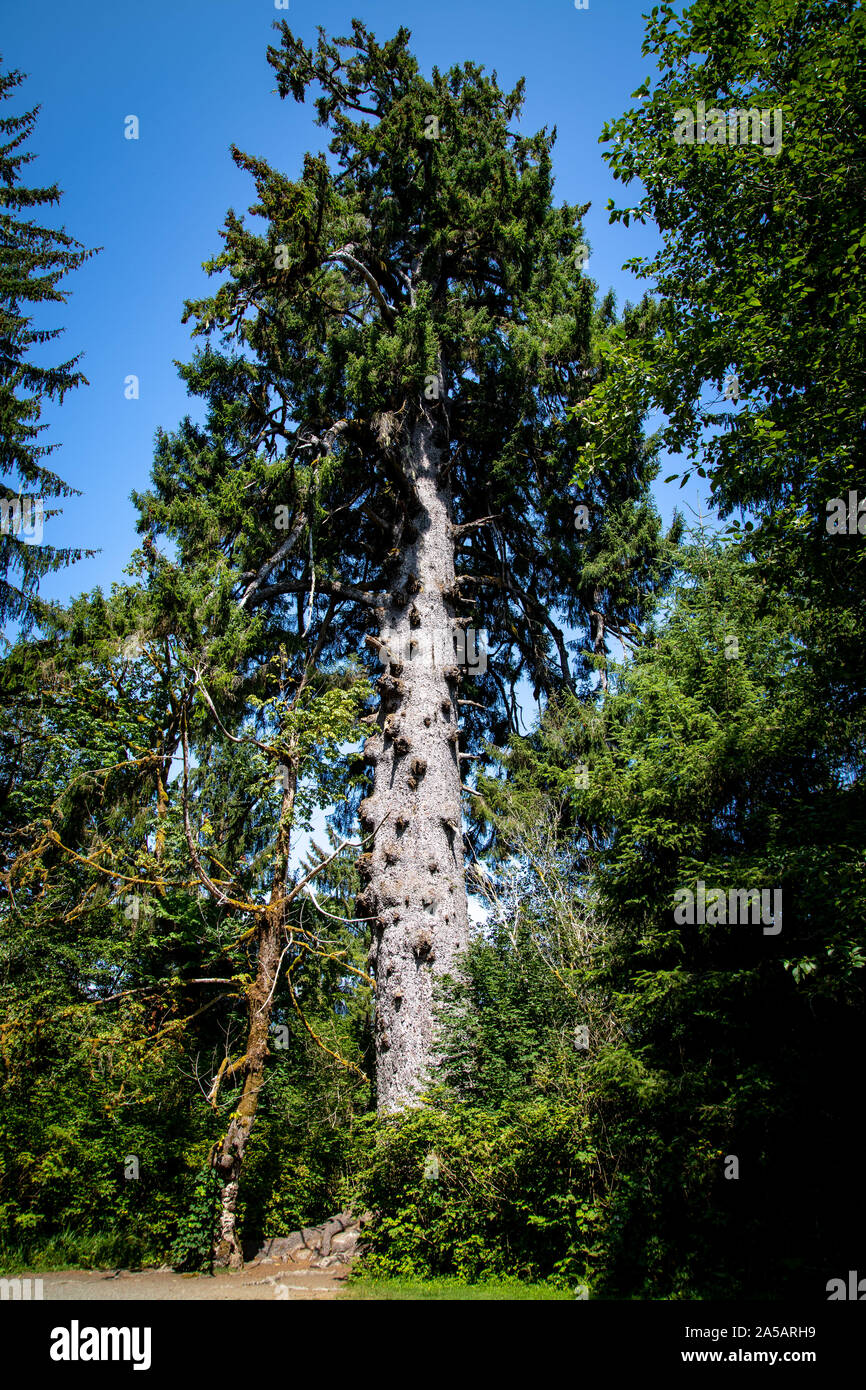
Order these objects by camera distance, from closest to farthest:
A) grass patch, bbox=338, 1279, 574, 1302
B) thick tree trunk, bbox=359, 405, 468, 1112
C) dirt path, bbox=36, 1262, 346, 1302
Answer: grass patch, bbox=338, 1279, 574, 1302 → dirt path, bbox=36, 1262, 346, 1302 → thick tree trunk, bbox=359, 405, 468, 1112

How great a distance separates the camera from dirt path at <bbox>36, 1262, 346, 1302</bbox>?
21.2 ft

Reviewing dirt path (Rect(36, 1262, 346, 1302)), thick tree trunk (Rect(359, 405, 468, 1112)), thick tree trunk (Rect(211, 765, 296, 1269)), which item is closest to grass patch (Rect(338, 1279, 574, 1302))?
dirt path (Rect(36, 1262, 346, 1302))

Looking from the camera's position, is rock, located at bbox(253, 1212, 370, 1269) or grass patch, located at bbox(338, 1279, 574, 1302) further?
rock, located at bbox(253, 1212, 370, 1269)

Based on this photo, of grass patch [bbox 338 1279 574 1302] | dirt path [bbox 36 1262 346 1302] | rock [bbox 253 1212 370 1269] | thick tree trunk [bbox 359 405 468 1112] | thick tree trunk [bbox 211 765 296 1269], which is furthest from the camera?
thick tree trunk [bbox 359 405 468 1112]

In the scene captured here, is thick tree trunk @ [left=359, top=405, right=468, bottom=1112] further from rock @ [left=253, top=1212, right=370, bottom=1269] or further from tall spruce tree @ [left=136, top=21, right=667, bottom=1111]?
rock @ [left=253, top=1212, right=370, bottom=1269]

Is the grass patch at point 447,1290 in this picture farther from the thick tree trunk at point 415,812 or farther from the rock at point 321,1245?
the thick tree trunk at point 415,812

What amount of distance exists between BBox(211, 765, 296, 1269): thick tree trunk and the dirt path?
381 millimetres

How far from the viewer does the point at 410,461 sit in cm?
1316

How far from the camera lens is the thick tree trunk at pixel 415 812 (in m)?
9.05

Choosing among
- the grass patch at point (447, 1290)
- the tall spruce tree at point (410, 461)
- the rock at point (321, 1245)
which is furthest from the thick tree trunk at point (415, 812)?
the grass patch at point (447, 1290)

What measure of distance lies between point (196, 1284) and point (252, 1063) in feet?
6.40

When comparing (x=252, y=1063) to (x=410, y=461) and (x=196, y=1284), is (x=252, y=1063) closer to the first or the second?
(x=196, y=1284)

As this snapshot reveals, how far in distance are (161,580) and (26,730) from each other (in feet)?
18.7
